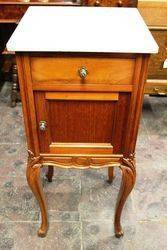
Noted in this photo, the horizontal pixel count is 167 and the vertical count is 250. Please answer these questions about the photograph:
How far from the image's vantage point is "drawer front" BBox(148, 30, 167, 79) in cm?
162

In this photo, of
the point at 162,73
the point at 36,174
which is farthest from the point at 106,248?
the point at 162,73

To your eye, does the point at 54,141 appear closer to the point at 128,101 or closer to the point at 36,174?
the point at 36,174

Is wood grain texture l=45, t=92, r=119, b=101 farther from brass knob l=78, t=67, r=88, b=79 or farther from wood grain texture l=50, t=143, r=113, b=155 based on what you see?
wood grain texture l=50, t=143, r=113, b=155

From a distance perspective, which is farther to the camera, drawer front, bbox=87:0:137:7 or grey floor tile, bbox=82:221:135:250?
drawer front, bbox=87:0:137:7

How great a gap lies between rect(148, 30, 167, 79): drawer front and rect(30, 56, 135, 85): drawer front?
92 cm

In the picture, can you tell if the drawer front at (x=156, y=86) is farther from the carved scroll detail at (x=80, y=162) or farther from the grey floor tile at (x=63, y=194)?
the carved scroll detail at (x=80, y=162)

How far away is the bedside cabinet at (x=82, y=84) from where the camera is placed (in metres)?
0.78

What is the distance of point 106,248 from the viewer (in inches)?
48.9

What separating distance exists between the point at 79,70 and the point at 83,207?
0.82 metres

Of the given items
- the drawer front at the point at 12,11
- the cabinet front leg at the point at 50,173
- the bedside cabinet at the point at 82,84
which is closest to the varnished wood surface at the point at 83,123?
the bedside cabinet at the point at 82,84

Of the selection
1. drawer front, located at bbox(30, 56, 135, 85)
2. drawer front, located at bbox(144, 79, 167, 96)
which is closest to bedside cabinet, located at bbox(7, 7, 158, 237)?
drawer front, located at bbox(30, 56, 135, 85)

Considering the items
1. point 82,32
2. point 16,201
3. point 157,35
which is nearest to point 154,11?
point 157,35

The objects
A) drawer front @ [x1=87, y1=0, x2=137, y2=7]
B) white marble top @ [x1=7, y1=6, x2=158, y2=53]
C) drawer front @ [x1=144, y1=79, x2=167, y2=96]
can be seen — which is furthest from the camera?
drawer front @ [x1=144, y1=79, x2=167, y2=96]

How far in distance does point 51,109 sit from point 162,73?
108 cm
